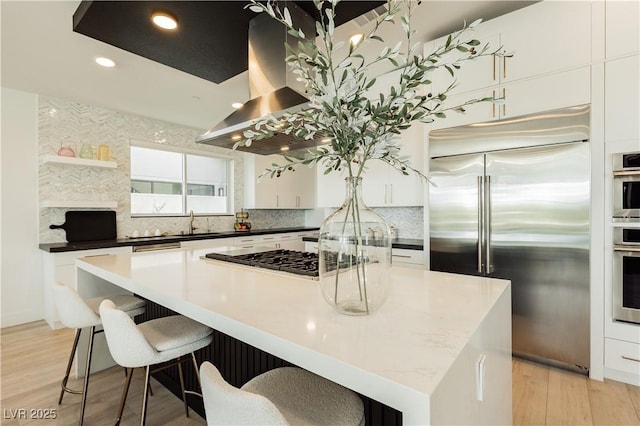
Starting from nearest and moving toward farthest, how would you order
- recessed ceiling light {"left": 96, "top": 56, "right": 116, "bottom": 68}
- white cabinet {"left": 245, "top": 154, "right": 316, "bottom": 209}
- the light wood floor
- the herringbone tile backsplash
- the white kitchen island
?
the white kitchen island
the light wood floor
recessed ceiling light {"left": 96, "top": 56, "right": 116, "bottom": 68}
the herringbone tile backsplash
white cabinet {"left": 245, "top": 154, "right": 316, "bottom": 209}

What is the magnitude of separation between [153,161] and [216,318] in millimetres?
4206

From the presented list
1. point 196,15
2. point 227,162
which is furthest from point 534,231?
point 227,162

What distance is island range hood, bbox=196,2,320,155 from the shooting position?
1.83 m

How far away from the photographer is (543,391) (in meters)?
2.06

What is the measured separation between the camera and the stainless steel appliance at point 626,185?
2029 mm

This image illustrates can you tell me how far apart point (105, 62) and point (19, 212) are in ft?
6.65

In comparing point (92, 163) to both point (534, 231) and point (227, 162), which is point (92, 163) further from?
point (534, 231)

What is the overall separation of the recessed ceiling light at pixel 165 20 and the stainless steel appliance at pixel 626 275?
315 cm

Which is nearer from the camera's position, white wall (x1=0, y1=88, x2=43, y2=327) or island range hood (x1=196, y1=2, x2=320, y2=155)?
island range hood (x1=196, y1=2, x2=320, y2=155)

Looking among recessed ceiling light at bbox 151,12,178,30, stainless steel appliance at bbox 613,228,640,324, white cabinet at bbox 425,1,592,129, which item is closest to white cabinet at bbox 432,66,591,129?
white cabinet at bbox 425,1,592,129

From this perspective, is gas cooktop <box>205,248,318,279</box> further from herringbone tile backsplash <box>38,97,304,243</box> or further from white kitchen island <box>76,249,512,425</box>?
herringbone tile backsplash <box>38,97,304,243</box>

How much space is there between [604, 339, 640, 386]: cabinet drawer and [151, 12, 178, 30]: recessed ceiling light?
3504 millimetres

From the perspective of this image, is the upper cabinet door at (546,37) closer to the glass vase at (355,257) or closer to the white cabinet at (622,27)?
the white cabinet at (622,27)

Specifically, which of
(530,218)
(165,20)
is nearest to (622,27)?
(530,218)
